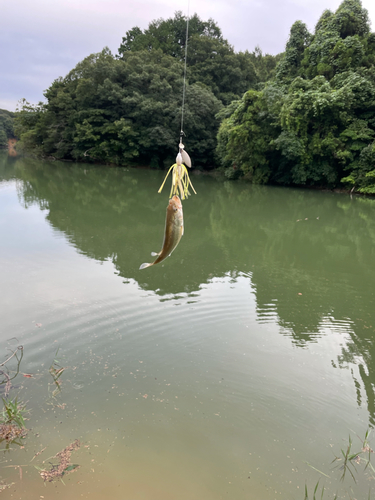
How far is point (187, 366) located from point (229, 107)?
60.4 ft

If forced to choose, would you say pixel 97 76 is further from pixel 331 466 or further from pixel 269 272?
pixel 331 466

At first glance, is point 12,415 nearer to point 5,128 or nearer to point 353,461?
point 353,461

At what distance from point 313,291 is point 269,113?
13.3 m

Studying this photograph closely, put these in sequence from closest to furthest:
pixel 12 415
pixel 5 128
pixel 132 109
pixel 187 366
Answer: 1. pixel 12 415
2. pixel 187 366
3. pixel 132 109
4. pixel 5 128

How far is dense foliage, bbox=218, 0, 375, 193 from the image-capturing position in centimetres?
1458

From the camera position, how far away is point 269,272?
17.2ft

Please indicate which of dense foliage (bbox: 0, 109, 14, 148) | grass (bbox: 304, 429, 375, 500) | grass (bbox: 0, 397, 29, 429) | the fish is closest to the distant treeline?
grass (bbox: 304, 429, 375, 500)

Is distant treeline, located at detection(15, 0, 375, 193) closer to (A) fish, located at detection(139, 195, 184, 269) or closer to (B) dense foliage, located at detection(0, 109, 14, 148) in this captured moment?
(A) fish, located at detection(139, 195, 184, 269)

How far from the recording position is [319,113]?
14633mm

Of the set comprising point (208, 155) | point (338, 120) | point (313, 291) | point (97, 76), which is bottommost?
point (313, 291)

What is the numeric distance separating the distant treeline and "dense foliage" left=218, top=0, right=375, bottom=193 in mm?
45

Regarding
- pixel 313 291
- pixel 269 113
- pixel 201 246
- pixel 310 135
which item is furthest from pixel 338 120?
pixel 313 291

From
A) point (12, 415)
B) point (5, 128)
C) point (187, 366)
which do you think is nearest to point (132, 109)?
point (187, 366)

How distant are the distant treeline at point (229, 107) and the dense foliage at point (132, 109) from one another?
7 cm
